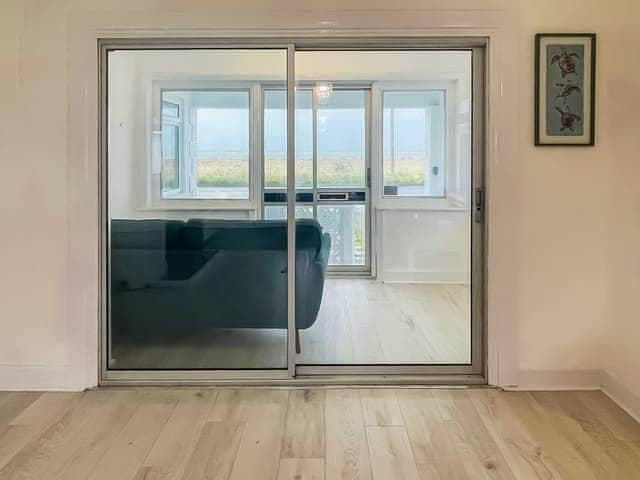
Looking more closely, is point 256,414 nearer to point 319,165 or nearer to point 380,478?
point 380,478

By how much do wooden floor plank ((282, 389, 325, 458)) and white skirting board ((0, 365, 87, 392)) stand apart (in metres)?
1.19

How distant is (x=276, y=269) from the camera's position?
3.67 metres

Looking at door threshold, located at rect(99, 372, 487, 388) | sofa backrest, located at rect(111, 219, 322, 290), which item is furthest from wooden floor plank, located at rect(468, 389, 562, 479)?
sofa backrest, located at rect(111, 219, 322, 290)

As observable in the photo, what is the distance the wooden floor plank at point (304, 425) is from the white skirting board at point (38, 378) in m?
1.19

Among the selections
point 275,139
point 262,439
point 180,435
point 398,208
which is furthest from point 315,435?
point 398,208

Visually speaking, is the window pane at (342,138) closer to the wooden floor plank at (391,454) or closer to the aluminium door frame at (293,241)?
the aluminium door frame at (293,241)

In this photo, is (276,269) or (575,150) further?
(276,269)

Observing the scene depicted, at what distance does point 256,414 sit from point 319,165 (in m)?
3.05

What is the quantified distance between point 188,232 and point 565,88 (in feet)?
7.18

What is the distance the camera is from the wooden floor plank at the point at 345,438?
2531mm

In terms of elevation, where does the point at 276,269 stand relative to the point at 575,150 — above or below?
below

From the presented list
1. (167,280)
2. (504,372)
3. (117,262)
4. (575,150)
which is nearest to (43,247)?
(117,262)

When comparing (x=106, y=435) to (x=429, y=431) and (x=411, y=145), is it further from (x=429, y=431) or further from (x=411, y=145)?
(x=411, y=145)

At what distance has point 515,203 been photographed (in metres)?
3.46
